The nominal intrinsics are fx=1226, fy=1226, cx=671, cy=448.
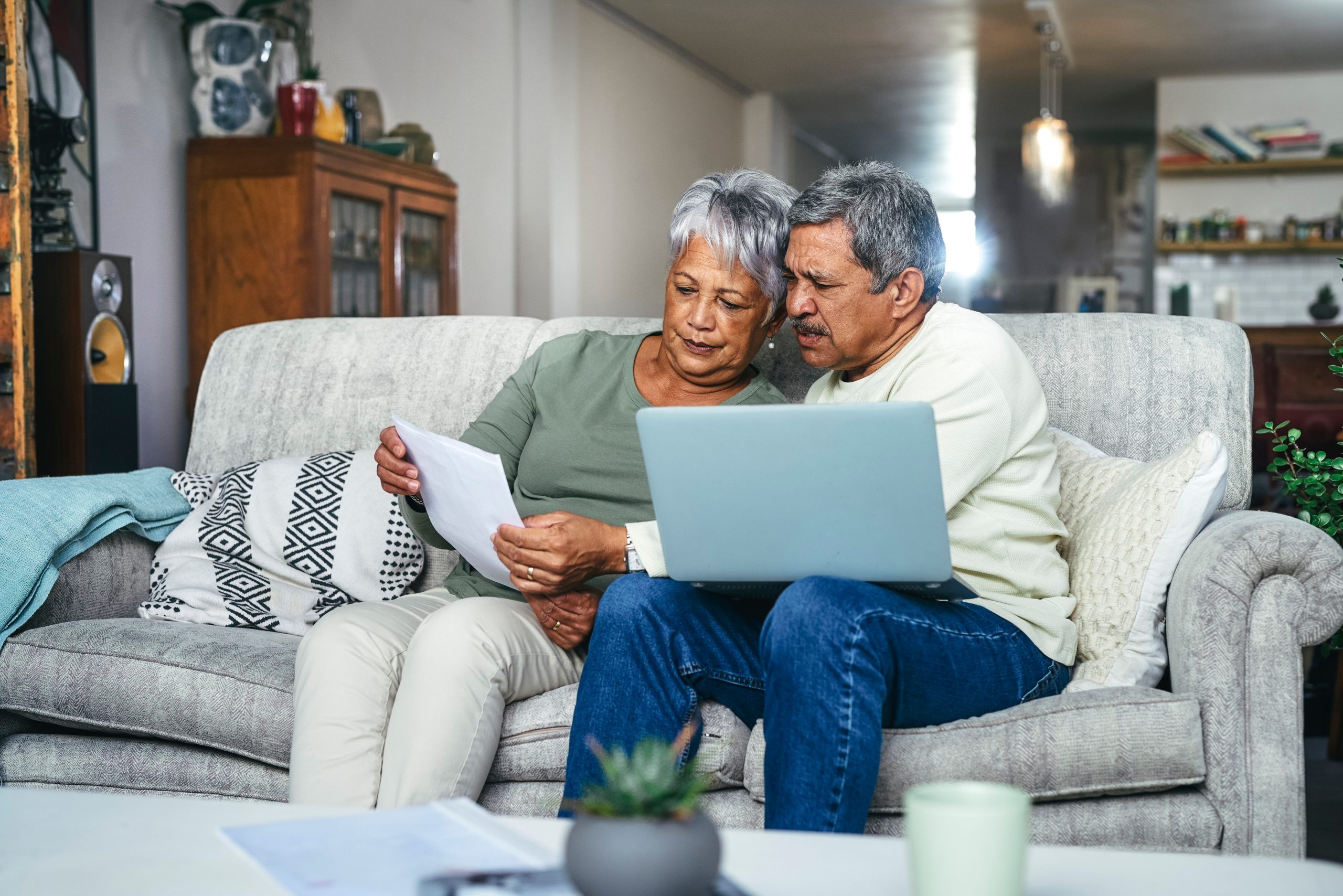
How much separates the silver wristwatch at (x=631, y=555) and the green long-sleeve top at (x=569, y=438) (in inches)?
5.9

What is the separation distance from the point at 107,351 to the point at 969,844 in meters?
2.97

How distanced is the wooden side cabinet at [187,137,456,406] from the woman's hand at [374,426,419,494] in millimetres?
1984

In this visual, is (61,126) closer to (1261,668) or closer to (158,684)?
Answer: (158,684)

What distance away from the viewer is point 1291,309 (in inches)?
259

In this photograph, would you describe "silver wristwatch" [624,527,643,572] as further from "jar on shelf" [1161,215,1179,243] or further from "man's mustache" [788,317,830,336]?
"jar on shelf" [1161,215,1179,243]

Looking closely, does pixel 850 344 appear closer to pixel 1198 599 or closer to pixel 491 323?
pixel 1198 599

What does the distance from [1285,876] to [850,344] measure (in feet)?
3.07

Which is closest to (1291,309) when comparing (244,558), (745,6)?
(745,6)

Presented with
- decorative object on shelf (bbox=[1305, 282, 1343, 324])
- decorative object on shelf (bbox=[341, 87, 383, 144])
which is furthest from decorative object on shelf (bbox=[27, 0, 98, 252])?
decorative object on shelf (bbox=[1305, 282, 1343, 324])

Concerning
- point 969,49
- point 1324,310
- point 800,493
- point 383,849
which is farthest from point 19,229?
point 1324,310

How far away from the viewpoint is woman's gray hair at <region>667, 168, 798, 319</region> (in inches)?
68.2

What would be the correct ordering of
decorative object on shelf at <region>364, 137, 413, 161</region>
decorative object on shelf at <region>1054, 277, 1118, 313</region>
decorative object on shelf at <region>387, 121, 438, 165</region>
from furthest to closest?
decorative object on shelf at <region>1054, 277, 1118, 313</region> < decorative object on shelf at <region>387, 121, 438, 165</region> < decorative object on shelf at <region>364, 137, 413, 161</region>

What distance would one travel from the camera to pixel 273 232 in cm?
355

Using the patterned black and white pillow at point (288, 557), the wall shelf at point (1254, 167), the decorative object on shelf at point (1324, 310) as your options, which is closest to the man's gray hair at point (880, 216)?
the patterned black and white pillow at point (288, 557)
